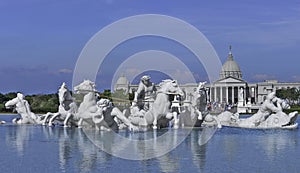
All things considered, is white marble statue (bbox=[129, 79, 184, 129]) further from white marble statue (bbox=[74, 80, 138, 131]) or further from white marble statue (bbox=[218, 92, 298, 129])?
white marble statue (bbox=[218, 92, 298, 129])

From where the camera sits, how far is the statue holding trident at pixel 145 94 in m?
21.5

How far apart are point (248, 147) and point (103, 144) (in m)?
3.84

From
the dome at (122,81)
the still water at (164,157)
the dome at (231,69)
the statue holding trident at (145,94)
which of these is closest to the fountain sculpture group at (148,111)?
the statue holding trident at (145,94)

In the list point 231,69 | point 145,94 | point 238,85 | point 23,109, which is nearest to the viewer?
point 145,94

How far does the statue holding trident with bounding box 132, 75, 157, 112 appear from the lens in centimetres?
2152

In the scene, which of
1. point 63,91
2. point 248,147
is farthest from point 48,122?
point 248,147

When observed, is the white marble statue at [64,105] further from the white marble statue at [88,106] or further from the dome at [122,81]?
the dome at [122,81]

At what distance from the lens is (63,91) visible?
23156 mm

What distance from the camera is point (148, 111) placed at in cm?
2092

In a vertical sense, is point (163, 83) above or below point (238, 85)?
below

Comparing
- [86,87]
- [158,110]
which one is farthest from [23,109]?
[158,110]

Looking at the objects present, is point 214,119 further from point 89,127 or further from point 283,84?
point 283,84

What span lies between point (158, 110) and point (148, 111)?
447 millimetres

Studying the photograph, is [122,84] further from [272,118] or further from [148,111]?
[272,118]
